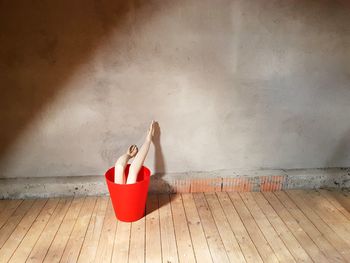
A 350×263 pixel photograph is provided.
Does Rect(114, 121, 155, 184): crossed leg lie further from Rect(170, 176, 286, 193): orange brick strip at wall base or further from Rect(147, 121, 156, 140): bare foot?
Rect(170, 176, 286, 193): orange brick strip at wall base

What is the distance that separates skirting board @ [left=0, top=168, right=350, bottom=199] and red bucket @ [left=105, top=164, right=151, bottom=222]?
351 millimetres

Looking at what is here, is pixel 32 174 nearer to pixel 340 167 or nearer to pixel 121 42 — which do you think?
pixel 121 42

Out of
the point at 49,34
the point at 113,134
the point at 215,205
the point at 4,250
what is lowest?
the point at 215,205

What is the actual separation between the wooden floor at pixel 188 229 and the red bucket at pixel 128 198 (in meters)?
0.06

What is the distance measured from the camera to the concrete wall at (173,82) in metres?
2.17

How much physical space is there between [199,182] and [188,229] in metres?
0.52

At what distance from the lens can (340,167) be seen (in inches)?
107

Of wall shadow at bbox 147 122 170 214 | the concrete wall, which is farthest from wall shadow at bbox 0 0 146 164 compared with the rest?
wall shadow at bbox 147 122 170 214

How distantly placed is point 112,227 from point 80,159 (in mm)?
645

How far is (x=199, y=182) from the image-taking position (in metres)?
2.55

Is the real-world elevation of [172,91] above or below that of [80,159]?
above

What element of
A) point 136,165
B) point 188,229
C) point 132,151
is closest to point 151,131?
point 132,151

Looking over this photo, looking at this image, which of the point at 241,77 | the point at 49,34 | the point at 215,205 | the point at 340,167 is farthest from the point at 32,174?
the point at 340,167

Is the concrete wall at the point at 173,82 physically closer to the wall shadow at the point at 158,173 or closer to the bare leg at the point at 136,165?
the wall shadow at the point at 158,173
